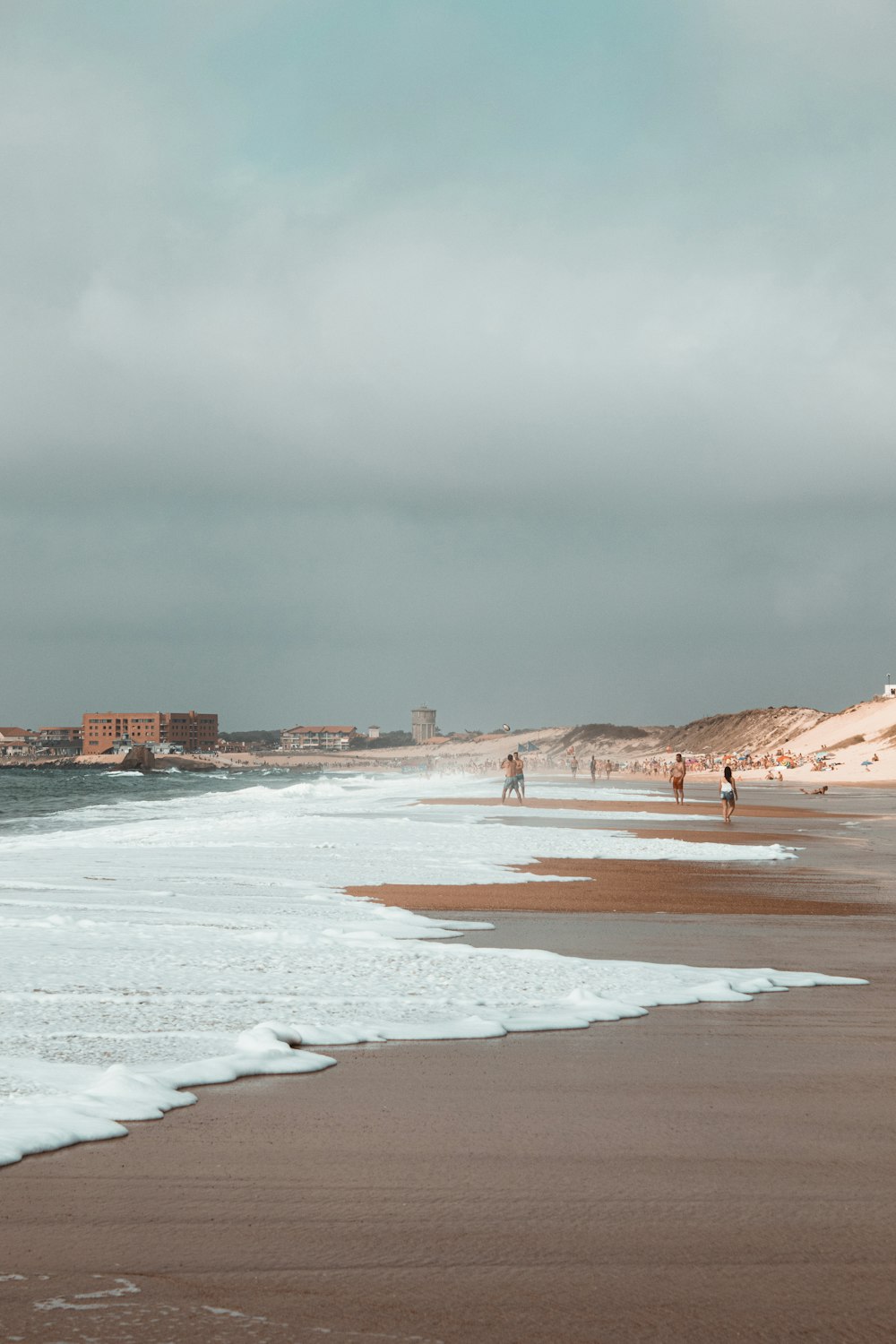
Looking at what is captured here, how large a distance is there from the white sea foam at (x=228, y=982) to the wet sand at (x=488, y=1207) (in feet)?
1.17

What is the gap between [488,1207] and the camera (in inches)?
147

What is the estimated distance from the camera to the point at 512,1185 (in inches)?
154

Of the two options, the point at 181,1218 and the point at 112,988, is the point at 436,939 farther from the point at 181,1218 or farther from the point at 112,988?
the point at 181,1218

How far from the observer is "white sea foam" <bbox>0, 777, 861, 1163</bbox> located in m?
5.21

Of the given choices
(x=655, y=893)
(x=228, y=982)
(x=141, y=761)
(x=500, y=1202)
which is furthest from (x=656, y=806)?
(x=141, y=761)

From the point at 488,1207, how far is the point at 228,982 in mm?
3990

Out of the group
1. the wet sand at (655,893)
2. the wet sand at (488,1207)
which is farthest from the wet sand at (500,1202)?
the wet sand at (655,893)

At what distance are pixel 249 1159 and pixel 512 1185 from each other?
0.95 metres

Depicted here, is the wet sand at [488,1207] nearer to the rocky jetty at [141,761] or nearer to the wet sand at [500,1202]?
the wet sand at [500,1202]

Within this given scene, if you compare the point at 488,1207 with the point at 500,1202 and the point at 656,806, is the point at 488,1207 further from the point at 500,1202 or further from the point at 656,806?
the point at 656,806

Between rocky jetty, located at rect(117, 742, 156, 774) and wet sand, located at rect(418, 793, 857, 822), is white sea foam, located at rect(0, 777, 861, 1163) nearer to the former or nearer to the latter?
wet sand, located at rect(418, 793, 857, 822)

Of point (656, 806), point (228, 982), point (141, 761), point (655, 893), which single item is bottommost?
point (141, 761)

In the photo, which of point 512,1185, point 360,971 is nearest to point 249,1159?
point 512,1185

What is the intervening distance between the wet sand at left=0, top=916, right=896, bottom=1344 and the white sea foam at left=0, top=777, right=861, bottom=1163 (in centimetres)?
36
